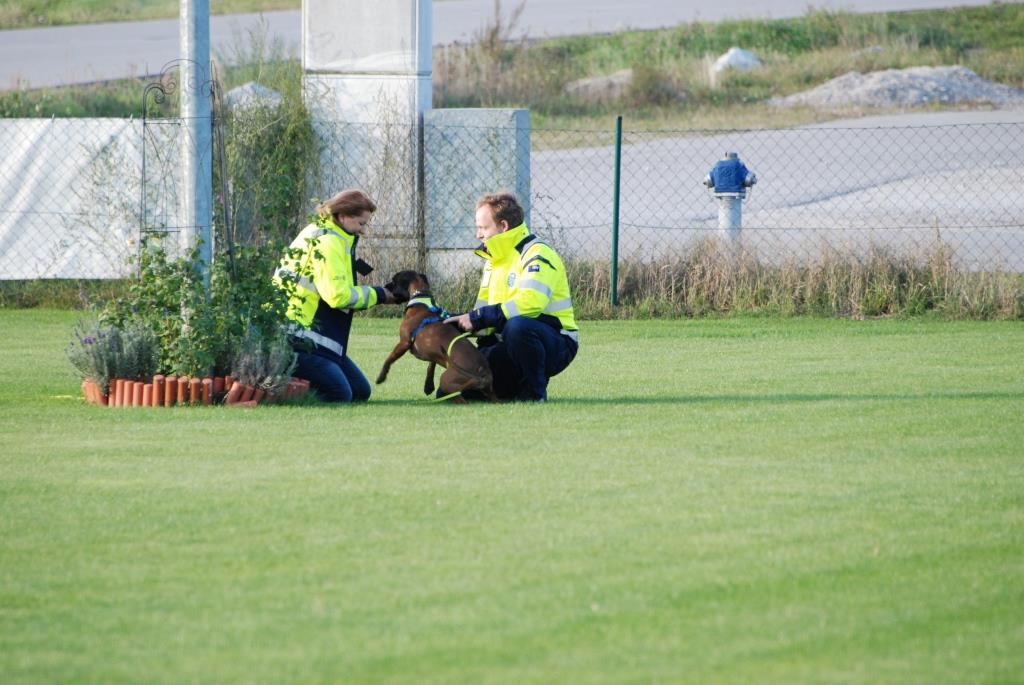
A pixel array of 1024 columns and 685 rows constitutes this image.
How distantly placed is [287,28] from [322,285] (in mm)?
28417

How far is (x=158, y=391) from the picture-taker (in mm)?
10031

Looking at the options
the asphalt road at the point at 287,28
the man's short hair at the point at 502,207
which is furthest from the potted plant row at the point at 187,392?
the asphalt road at the point at 287,28

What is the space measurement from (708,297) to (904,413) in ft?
19.8

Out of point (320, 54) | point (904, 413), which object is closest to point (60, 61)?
point (320, 54)

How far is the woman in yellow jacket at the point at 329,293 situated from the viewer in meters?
10.1

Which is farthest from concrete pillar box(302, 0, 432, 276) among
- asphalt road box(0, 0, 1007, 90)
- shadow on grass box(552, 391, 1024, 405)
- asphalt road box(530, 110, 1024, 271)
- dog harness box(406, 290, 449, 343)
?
asphalt road box(0, 0, 1007, 90)

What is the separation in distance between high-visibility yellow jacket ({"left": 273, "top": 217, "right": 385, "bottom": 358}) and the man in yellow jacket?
655 millimetres

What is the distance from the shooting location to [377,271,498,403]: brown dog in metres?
10.1

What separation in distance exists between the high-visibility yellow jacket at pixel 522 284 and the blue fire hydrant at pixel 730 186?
5.17 m

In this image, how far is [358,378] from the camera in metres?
10.5

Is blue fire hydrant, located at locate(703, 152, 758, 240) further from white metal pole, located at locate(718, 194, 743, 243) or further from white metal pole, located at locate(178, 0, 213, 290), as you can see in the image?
white metal pole, located at locate(178, 0, 213, 290)

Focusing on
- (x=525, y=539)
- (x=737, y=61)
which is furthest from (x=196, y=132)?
(x=737, y=61)

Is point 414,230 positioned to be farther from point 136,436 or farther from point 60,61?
point 60,61

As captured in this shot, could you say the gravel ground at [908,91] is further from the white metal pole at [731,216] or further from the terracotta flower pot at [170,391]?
the terracotta flower pot at [170,391]
